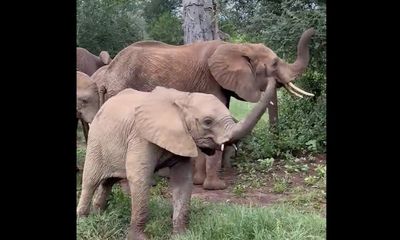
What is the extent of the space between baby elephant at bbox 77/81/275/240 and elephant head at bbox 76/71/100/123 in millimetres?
1744

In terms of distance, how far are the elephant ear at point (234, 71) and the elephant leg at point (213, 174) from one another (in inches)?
33.1

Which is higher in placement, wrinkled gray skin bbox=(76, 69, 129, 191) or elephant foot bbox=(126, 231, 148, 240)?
wrinkled gray skin bbox=(76, 69, 129, 191)

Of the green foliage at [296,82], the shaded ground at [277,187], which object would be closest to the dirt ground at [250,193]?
the shaded ground at [277,187]

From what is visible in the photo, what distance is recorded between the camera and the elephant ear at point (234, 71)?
645 centimetres

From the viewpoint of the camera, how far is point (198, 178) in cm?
638

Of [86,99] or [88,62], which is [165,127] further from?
[88,62]

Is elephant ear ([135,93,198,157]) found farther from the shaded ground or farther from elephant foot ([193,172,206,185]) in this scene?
elephant foot ([193,172,206,185])

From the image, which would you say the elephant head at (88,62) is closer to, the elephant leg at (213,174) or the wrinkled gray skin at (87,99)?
the wrinkled gray skin at (87,99)

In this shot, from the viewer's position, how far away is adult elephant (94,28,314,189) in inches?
A: 255

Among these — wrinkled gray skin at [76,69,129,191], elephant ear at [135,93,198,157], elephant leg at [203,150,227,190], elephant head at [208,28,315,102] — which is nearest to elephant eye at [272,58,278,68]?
elephant head at [208,28,315,102]

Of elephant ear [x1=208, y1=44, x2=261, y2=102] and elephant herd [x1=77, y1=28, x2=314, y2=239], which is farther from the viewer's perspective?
elephant ear [x1=208, y1=44, x2=261, y2=102]

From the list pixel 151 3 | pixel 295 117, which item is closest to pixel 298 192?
pixel 295 117

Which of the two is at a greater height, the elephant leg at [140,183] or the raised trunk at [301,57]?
the raised trunk at [301,57]
